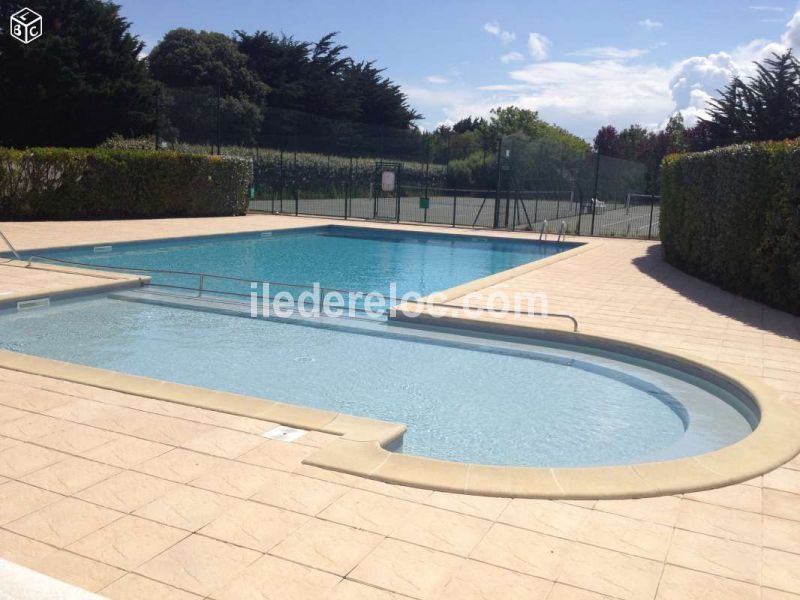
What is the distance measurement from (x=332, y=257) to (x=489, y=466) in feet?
38.1

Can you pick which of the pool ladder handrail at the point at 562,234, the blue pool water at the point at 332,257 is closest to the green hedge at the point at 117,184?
the blue pool water at the point at 332,257

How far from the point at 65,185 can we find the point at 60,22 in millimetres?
11983

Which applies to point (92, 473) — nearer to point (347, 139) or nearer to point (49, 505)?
point (49, 505)

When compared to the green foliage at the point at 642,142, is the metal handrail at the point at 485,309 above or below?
below

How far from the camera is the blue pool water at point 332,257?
12.1 meters

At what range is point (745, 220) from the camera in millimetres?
9477

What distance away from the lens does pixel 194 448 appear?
3.91 meters

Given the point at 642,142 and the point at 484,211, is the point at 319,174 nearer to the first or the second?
the point at 484,211

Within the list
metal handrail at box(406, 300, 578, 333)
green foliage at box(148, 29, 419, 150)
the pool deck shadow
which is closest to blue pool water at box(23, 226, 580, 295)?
metal handrail at box(406, 300, 578, 333)

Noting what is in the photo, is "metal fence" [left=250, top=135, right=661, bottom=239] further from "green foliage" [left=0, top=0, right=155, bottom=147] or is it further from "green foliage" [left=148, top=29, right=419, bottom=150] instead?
"green foliage" [left=0, top=0, right=155, bottom=147]

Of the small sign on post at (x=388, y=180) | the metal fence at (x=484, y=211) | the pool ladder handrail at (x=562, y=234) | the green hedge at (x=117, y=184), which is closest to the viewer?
the green hedge at (x=117, y=184)

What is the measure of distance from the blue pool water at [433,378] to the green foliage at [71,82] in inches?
761

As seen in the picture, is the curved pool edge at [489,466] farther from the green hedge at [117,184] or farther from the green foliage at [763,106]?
the green foliage at [763,106]

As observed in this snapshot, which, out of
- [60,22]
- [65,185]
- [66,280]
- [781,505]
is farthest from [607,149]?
[781,505]
